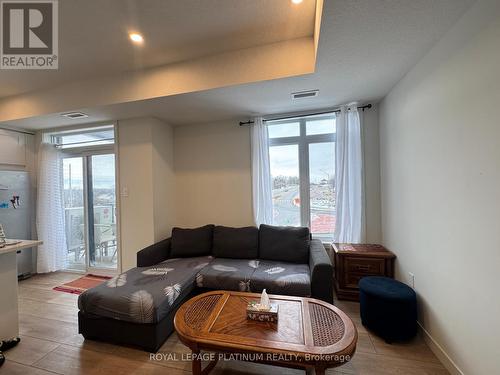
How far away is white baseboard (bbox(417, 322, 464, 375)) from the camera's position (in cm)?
150

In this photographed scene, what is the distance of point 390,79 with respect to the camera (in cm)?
220

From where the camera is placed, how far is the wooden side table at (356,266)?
7.97 feet

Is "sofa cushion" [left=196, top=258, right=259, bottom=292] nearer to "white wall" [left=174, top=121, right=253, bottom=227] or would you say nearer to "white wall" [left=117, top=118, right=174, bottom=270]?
"white wall" [left=174, top=121, right=253, bottom=227]

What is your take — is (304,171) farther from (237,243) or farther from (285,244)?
(237,243)

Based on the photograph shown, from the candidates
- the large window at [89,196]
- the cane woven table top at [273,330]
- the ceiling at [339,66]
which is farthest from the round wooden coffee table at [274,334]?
the large window at [89,196]

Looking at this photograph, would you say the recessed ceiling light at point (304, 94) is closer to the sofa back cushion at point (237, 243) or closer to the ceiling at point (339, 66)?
the ceiling at point (339, 66)

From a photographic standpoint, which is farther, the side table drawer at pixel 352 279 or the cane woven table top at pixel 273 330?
the side table drawer at pixel 352 279

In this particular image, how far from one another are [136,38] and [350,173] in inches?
108

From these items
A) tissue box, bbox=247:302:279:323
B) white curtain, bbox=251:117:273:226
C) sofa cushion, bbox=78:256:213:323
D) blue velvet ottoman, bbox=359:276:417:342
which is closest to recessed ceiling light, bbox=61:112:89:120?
sofa cushion, bbox=78:256:213:323

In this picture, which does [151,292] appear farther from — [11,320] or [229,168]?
[229,168]

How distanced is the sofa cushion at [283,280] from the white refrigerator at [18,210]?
3.75 m

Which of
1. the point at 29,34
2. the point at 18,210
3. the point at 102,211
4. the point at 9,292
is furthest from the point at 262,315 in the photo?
the point at 18,210

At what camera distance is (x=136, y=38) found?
1.96 m

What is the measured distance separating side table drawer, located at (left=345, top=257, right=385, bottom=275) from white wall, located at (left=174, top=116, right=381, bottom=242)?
1409 mm
